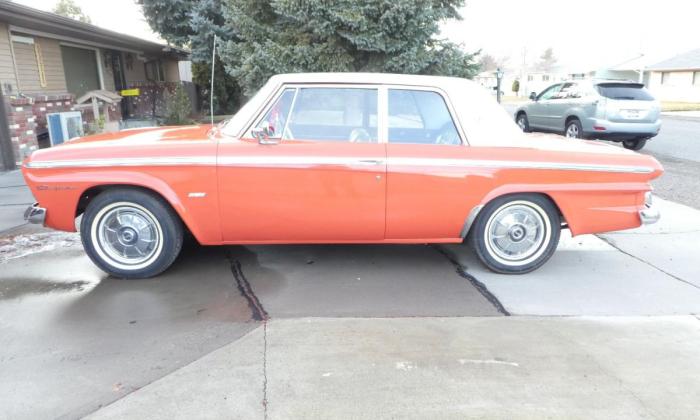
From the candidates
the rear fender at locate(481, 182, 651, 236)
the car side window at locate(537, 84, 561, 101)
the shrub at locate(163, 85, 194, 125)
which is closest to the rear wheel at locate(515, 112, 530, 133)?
the car side window at locate(537, 84, 561, 101)

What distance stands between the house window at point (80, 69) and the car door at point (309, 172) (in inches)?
454

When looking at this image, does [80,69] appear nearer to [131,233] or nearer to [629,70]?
[131,233]

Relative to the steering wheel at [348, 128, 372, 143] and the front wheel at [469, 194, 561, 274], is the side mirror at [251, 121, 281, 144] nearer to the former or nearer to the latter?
the steering wheel at [348, 128, 372, 143]

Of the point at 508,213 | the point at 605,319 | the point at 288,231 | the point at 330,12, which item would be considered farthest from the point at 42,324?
the point at 330,12

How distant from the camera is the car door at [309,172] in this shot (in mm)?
3959

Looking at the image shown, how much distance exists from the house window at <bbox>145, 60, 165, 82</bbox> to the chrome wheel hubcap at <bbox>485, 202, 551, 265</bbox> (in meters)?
18.2

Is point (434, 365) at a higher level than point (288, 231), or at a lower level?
lower

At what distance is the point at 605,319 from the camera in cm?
358

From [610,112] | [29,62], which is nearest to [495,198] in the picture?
[610,112]

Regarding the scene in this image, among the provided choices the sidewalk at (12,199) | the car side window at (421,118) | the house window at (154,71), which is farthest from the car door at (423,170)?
the house window at (154,71)

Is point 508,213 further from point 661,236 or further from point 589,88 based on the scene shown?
point 589,88

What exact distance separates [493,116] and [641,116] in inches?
330

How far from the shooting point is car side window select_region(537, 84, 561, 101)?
12590 millimetres

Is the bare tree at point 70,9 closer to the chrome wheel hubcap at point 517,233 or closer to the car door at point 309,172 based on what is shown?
the car door at point 309,172
